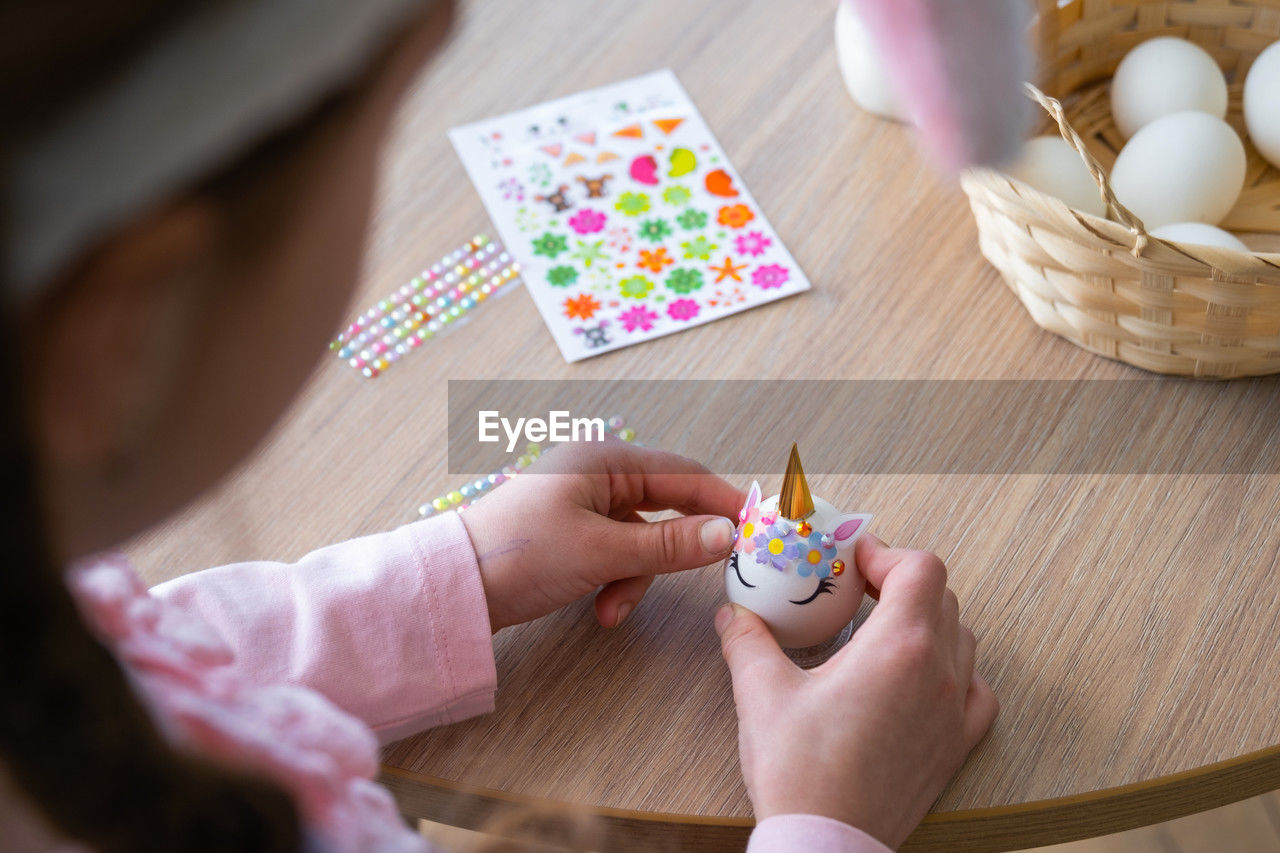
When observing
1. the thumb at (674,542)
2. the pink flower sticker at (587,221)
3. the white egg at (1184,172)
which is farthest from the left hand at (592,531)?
the white egg at (1184,172)

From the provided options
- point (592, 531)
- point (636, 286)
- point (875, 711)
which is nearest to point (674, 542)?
point (592, 531)

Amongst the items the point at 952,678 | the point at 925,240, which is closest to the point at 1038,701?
the point at 952,678

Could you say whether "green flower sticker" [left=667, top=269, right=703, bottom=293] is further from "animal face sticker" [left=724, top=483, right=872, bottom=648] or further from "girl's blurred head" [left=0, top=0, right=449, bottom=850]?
"girl's blurred head" [left=0, top=0, right=449, bottom=850]

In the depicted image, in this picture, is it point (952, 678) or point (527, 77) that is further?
point (527, 77)

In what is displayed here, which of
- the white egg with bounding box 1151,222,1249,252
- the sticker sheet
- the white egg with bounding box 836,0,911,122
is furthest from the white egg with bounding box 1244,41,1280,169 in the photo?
the sticker sheet

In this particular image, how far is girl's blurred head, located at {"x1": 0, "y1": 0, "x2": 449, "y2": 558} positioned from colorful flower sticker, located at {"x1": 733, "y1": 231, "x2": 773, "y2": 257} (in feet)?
1.86

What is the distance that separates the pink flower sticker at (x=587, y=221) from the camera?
0.86 metres

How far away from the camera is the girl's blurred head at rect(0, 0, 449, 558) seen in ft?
0.65

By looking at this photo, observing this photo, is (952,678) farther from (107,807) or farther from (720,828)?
(107,807)

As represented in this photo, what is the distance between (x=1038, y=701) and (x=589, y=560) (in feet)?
0.85

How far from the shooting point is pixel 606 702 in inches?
24.4

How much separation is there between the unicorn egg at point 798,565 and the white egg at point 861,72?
0.40m

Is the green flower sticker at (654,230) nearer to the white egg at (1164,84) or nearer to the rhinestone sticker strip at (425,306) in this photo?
the rhinestone sticker strip at (425,306)

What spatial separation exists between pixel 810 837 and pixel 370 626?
0.26 m
